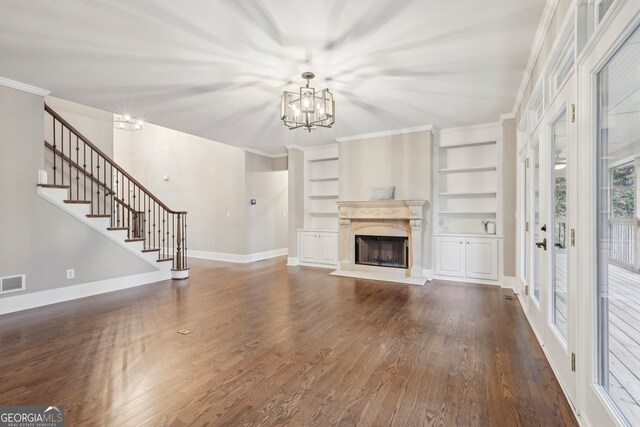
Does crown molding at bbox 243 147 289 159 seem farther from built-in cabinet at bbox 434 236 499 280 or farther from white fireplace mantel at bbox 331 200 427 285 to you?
built-in cabinet at bbox 434 236 499 280

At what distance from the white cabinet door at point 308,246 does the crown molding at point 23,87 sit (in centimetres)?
477

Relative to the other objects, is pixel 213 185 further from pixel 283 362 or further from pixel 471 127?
pixel 283 362

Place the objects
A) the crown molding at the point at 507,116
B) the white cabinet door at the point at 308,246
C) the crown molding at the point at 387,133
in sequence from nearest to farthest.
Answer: the crown molding at the point at 507,116
the crown molding at the point at 387,133
the white cabinet door at the point at 308,246

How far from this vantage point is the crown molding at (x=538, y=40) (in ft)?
7.46

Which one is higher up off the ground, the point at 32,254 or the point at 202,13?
the point at 202,13

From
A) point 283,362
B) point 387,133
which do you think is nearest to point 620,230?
point 283,362

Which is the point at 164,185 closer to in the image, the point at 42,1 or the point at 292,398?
the point at 42,1

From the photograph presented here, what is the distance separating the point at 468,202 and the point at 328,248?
2.88 meters

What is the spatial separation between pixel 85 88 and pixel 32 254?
7.09 feet

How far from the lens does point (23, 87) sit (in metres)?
3.71

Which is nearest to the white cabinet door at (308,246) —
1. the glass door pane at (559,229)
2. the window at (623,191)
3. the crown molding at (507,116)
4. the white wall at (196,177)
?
the white wall at (196,177)

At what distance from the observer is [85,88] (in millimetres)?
3783

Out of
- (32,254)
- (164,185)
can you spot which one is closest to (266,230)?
(164,185)

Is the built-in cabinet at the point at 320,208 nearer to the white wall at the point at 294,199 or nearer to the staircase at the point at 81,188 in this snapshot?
the white wall at the point at 294,199
